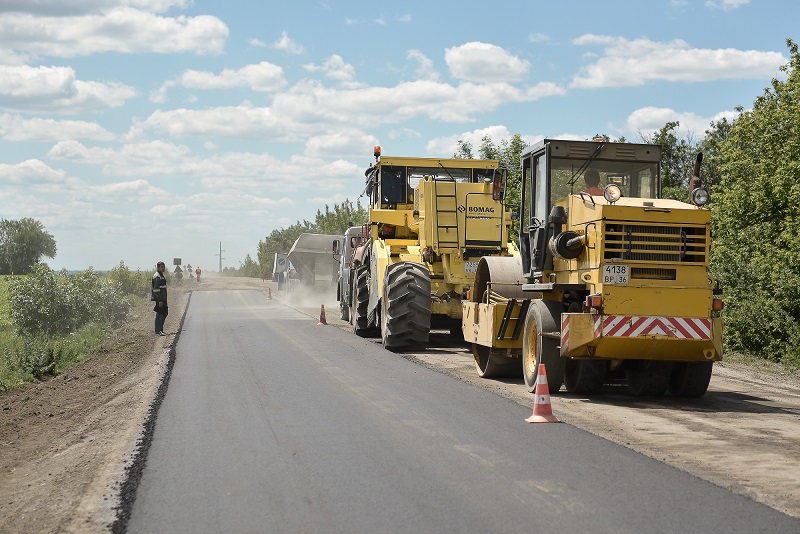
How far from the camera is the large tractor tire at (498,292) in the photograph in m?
13.8

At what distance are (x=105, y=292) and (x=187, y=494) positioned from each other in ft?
100

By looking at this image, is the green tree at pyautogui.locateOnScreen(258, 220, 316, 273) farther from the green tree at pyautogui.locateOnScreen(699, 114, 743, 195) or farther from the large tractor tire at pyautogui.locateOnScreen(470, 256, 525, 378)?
the large tractor tire at pyautogui.locateOnScreen(470, 256, 525, 378)

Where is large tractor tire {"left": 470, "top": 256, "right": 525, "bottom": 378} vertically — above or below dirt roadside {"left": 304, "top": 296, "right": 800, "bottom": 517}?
above

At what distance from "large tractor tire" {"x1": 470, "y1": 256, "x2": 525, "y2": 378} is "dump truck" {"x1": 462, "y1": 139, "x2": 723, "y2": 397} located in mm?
24

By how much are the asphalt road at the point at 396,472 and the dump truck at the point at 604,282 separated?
1.25 m

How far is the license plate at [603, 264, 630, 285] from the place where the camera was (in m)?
11.1

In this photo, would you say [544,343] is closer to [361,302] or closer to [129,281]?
[361,302]

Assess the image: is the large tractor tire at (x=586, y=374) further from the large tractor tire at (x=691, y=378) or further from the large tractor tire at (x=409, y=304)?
Answer: the large tractor tire at (x=409, y=304)

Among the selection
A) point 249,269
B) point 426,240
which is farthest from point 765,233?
Result: point 249,269

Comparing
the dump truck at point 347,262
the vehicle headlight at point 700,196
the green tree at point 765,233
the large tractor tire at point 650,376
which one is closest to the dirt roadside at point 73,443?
the large tractor tire at point 650,376

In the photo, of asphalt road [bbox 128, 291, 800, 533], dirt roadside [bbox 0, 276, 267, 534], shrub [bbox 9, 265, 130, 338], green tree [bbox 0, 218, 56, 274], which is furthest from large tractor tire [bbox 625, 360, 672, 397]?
green tree [bbox 0, 218, 56, 274]

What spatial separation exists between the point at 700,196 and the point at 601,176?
162 cm

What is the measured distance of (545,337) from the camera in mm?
12031

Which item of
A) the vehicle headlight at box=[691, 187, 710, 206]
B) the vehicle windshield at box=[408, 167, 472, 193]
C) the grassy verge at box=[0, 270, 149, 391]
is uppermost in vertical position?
the vehicle windshield at box=[408, 167, 472, 193]
